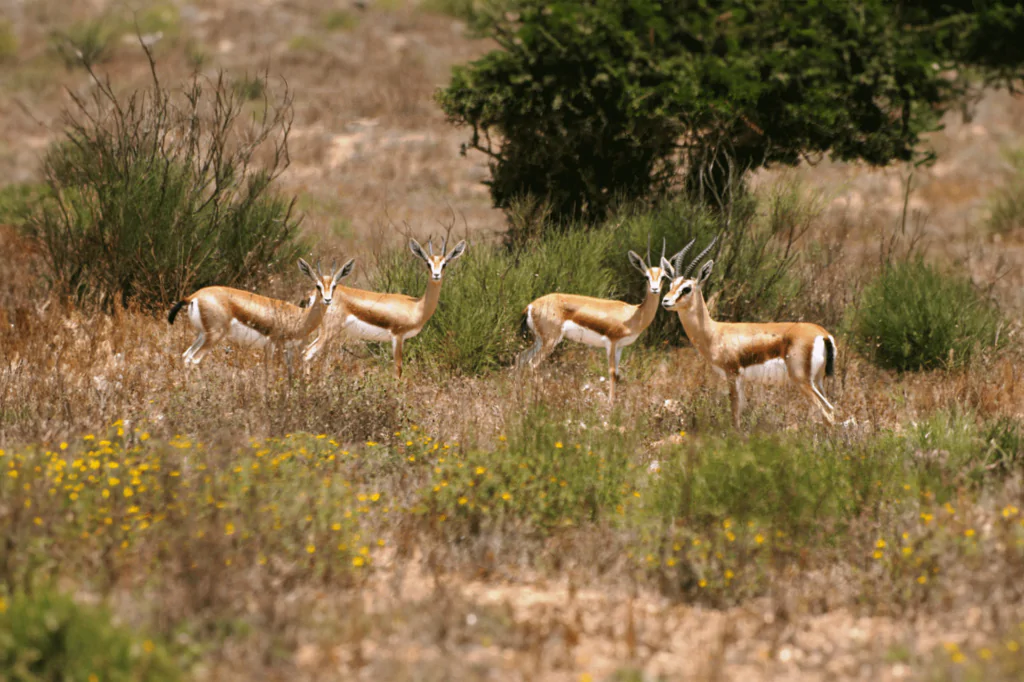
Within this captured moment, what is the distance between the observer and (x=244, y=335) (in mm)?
8297

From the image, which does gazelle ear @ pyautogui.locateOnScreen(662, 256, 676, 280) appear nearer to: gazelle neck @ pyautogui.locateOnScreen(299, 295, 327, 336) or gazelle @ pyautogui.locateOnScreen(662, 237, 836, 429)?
gazelle @ pyautogui.locateOnScreen(662, 237, 836, 429)

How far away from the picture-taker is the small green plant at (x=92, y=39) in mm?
30938

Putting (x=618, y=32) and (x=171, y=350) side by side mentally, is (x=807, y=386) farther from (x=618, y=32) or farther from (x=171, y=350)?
(x=618, y=32)

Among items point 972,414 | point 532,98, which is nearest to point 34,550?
point 972,414

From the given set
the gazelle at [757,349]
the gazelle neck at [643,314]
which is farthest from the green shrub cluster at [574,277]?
the gazelle at [757,349]

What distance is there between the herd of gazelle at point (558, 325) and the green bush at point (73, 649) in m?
3.98

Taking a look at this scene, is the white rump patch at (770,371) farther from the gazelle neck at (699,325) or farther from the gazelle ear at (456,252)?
the gazelle ear at (456,252)

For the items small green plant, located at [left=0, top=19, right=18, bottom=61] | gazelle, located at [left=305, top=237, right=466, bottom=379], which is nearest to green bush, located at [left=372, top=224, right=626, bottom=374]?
gazelle, located at [left=305, top=237, right=466, bottom=379]

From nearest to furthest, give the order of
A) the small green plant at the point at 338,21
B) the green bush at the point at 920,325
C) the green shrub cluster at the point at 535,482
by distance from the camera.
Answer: the green shrub cluster at the point at 535,482 → the green bush at the point at 920,325 → the small green plant at the point at 338,21

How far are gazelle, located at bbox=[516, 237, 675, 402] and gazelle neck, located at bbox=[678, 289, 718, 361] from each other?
0.44 meters

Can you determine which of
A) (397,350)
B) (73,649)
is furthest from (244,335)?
(73,649)

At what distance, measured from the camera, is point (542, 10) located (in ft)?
41.2

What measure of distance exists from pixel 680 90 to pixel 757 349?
4.75 meters

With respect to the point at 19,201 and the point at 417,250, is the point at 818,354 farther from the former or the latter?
the point at 19,201
